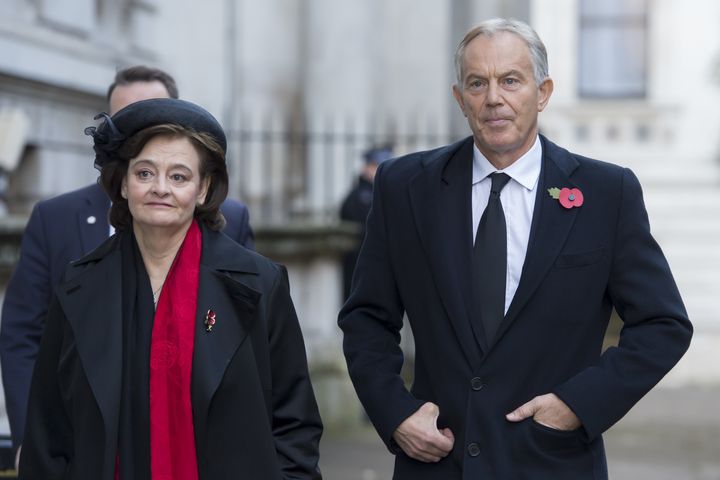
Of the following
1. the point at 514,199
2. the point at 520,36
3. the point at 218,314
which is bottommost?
the point at 218,314

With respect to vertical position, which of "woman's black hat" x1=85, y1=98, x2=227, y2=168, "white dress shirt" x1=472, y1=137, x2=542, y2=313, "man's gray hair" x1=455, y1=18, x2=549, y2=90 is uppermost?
"man's gray hair" x1=455, y1=18, x2=549, y2=90

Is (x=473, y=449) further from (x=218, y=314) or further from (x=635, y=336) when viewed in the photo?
(x=218, y=314)

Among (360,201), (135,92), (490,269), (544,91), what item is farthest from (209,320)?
(360,201)

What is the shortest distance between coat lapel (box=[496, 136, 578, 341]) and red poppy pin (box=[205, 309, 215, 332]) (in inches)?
28.5

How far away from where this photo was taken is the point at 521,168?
388 centimetres

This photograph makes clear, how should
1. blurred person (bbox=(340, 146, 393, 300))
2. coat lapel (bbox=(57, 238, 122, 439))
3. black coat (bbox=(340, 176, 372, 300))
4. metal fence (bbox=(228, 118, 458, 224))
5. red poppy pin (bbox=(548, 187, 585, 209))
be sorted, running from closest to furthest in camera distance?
coat lapel (bbox=(57, 238, 122, 439)) → red poppy pin (bbox=(548, 187, 585, 209)) → blurred person (bbox=(340, 146, 393, 300)) → black coat (bbox=(340, 176, 372, 300)) → metal fence (bbox=(228, 118, 458, 224))

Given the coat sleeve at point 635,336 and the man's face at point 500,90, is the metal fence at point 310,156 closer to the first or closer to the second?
the man's face at point 500,90

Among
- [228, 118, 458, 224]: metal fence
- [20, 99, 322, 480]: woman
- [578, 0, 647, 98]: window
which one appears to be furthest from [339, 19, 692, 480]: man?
[578, 0, 647, 98]: window

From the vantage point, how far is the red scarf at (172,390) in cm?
350

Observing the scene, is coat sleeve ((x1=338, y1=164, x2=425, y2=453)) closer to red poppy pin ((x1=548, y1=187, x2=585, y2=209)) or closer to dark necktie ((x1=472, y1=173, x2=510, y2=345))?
dark necktie ((x1=472, y1=173, x2=510, y2=345))

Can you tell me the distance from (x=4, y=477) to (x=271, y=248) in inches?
217

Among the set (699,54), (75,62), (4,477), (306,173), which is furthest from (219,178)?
(699,54)

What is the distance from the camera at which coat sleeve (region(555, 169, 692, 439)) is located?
371cm

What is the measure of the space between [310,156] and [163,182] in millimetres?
8280
